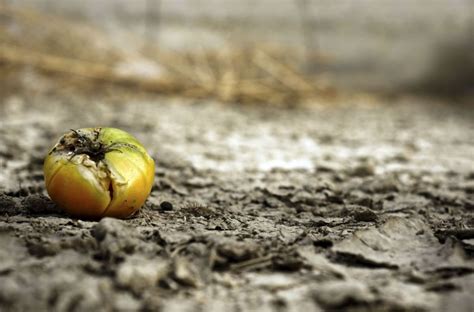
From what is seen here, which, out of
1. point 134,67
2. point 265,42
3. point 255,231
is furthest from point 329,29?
point 255,231

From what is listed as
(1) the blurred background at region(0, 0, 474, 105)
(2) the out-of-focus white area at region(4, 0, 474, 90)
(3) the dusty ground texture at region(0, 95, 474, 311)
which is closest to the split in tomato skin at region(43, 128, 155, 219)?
(3) the dusty ground texture at region(0, 95, 474, 311)

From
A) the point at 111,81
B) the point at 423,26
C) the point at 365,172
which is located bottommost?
the point at 365,172

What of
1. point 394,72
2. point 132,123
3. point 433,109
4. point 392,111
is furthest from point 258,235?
Result: point 394,72

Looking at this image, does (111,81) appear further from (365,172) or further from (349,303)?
(349,303)

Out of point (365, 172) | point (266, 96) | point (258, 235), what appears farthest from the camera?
point (266, 96)

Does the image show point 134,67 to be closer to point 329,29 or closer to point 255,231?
point 329,29
